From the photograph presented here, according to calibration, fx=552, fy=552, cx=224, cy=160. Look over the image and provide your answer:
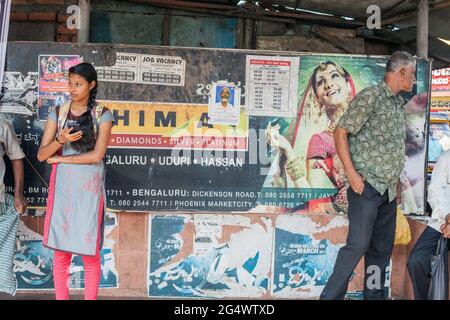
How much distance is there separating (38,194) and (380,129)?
8.69 feet

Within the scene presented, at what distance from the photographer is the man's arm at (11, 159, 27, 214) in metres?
3.94

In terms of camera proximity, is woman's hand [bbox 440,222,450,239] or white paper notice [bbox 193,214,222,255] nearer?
woman's hand [bbox 440,222,450,239]

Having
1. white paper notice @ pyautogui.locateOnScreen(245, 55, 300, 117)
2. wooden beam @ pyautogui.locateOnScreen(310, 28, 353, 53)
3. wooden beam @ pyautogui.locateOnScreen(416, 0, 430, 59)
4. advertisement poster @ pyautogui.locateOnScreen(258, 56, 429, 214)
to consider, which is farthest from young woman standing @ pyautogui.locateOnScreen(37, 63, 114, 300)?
wooden beam @ pyautogui.locateOnScreen(310, 28, 353, 53)

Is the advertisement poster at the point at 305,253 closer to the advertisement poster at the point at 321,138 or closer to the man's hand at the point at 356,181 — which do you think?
the advertisement poster at the point at 321,138

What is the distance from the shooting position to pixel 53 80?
14.2 feet

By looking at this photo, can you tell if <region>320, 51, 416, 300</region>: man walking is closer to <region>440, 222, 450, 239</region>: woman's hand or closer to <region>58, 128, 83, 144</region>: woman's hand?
<region>440, 222, 450, 239</region>: woman's hand

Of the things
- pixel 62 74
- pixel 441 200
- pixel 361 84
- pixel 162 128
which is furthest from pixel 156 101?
pixel 441 200

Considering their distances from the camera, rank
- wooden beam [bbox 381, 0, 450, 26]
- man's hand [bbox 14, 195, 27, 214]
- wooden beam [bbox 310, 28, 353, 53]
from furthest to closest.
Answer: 1. wooden beam [bbox 310, 28, 353, 53]
2. wooden beam [bbox 381, 0, 450, 26]
3. man's hand [bbox 14, 195, 27, 214]

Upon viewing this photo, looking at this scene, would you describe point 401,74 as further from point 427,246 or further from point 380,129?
point 427,246

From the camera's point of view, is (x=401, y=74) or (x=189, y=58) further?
(x=189, y=58)

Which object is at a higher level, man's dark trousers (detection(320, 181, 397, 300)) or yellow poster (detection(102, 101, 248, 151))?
yellow poster (detection(102, 101, 248, 151))

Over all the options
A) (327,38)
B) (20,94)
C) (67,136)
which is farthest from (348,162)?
(327,38)

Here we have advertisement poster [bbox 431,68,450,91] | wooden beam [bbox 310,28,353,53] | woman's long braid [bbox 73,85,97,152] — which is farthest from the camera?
advertisement poster [bbox 431,68,450,91]
